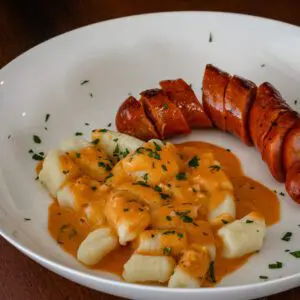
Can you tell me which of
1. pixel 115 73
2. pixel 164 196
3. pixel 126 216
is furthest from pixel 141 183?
pixel 115 73

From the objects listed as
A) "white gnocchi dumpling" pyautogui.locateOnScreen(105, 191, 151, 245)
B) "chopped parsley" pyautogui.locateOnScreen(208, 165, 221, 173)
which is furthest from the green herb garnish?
"white gnocchi dumpling" pyautogui.locateOnScreen(105, 191, 151, 245)

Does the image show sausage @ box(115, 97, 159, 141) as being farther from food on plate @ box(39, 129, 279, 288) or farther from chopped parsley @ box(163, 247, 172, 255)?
chopped parsley @ box(163, 247, 172, 255)

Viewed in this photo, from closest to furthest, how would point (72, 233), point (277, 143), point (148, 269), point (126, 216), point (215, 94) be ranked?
point (148, 269)
point (126, 216)
point (72, 233)
point (277, 143)
point (215, 94)

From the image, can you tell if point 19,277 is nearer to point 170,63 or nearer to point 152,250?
point 152,250

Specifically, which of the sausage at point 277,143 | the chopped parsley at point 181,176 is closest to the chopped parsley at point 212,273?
the chopped parsley at point 181,176

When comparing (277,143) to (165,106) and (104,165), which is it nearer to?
(165,106)

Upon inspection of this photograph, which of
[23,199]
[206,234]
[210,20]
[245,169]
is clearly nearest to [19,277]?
[23,199]
